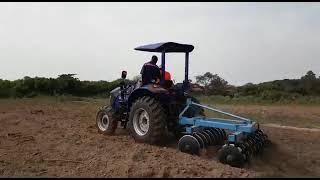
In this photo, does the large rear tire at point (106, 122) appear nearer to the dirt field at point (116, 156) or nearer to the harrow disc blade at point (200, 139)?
the dirt field at point (116, 156)

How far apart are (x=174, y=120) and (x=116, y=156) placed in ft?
7.14

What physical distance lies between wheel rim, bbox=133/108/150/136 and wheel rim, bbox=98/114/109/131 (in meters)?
1.51

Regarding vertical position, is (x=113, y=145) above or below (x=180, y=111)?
below

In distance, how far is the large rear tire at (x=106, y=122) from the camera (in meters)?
12.4

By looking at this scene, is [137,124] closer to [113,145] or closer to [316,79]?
[113,145]

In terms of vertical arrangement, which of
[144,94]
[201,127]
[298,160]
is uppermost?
[144,94]

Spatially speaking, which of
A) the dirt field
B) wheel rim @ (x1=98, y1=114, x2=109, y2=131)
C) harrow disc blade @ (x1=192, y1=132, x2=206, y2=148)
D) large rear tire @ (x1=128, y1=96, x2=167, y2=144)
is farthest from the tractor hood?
harrow disc blade @ (x1=192, y1=132, x2=206, y2=148)

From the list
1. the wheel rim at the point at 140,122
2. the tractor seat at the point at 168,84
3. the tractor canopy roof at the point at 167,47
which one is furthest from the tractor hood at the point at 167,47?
the wheel rim at the point at 140,122

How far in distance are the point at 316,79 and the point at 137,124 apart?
2609cm

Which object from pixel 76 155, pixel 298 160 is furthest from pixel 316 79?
Result: pixel 76 155

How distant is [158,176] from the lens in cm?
820

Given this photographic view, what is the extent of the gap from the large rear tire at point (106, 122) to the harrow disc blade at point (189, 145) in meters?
2.91

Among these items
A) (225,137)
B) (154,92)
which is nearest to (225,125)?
(225,137)

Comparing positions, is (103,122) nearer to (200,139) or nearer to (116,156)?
(116,156)
